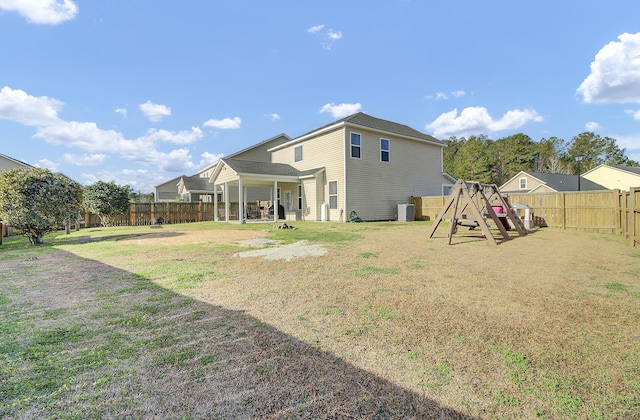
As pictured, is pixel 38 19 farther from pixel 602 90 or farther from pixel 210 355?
pixel 602 90

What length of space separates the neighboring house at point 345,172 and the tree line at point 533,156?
1290 inches

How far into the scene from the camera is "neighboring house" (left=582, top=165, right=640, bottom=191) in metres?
32.7

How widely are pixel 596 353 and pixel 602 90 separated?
115ft

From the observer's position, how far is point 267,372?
2.16m

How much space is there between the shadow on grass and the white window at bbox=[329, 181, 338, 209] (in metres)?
14.5

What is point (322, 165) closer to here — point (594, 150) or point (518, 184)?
point (518, 184)

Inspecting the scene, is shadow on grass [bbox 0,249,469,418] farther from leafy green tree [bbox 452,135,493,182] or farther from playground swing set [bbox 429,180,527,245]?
leafy green tree [bbox 452,135,493,182]

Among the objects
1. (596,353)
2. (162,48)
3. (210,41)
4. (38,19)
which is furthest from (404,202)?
(38,19)

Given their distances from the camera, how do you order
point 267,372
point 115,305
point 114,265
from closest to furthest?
point 267,372 < point 115,305 < point 114,265

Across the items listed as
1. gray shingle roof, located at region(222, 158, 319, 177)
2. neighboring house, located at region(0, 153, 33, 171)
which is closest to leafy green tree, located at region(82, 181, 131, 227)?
gray shingle roof, located at region(222, 158, 319, 177)

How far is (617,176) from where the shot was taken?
34.2 metres

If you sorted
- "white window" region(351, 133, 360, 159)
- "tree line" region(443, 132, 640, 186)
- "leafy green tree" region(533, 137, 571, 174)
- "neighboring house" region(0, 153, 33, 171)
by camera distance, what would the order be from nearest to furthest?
"white window" region(351, 133, 360, 159)
"neighboring house" region(0, 153, 33, 171)
"tree line" region(443, 132, 640, 186)
"leafy green tree" region(533, 137, 571, 174)

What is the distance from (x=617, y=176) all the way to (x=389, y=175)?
113ft

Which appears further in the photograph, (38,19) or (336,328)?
(38,19)
